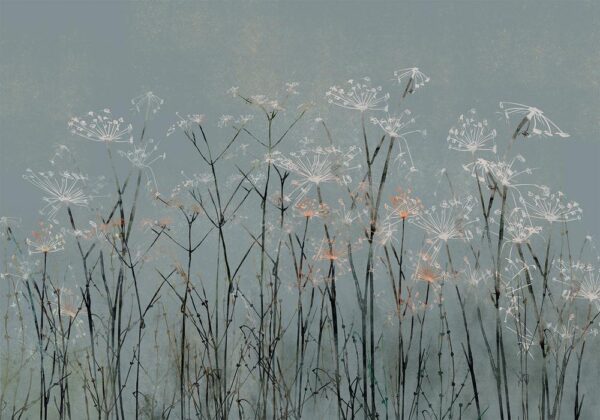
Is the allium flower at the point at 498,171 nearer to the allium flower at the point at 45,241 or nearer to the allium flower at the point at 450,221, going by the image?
the allium flower at the point at 450,221

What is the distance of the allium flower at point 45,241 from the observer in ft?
12.8

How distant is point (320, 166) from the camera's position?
3826 mm

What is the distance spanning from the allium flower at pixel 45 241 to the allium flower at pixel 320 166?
3.26 ft

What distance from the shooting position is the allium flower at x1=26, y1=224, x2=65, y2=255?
3.89 meters

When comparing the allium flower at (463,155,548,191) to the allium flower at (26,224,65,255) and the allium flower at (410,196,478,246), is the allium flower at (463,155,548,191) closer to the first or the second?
the allium flower at (410,196,478,246)

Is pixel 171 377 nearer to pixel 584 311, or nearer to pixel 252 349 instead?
pixel 252 349

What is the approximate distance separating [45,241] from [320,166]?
4.00ft

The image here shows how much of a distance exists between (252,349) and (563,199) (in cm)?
150

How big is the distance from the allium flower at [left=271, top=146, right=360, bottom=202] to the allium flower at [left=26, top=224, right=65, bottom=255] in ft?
3.26

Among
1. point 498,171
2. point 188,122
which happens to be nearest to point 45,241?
point 188,122

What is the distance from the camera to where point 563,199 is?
3939 mm

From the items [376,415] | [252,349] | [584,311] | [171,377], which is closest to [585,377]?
[584,311]

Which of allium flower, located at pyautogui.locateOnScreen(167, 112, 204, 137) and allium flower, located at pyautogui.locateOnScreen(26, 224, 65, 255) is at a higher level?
allium flower, located at pyautogui.locateOnScreen(167, 112, 204, 137)

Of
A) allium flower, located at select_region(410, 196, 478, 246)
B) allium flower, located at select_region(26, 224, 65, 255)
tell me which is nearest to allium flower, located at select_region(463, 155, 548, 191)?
allium flower, located at select_region(410, 196, 478, 246)
